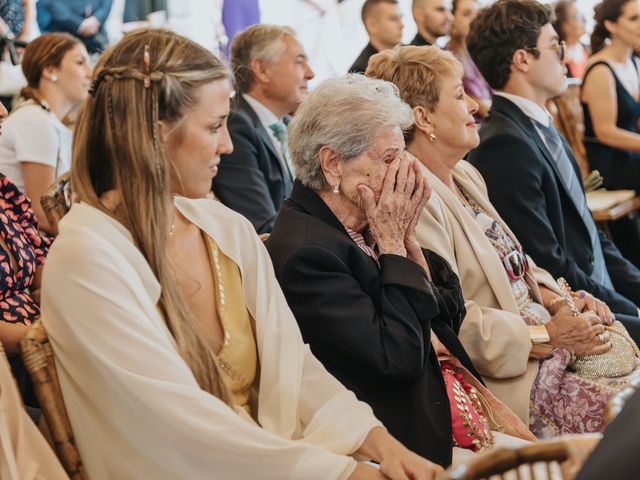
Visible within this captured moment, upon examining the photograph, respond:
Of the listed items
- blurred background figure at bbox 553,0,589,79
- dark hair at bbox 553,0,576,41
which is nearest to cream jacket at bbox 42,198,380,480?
blurred background figure at bbox 553,0,589,79

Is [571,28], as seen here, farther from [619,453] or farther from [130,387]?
[619,453]

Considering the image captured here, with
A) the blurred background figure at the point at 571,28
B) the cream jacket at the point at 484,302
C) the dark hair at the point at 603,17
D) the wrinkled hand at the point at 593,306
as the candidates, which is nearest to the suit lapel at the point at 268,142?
the cream jacket at the point at 484,302

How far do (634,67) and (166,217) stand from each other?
4709mm

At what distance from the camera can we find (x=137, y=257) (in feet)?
5.52

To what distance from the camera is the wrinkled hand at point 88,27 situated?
515cm

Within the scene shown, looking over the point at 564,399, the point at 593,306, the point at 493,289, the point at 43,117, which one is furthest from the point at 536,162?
the point at 43,117

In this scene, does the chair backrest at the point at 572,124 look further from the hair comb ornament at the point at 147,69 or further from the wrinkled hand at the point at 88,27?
the hair comb ornament at the point at 147,69

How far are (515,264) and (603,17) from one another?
3.51m

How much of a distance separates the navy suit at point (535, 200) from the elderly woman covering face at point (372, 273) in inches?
34.1

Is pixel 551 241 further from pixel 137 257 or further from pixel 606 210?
pixel 137 257

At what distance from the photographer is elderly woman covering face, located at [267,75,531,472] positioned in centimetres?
202

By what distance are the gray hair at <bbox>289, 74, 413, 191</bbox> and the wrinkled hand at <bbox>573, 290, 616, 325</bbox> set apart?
3.36 ft

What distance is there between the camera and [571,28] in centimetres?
706

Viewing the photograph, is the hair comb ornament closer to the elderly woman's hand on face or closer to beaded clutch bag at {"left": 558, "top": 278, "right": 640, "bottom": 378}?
the elderly woman's hand on face
